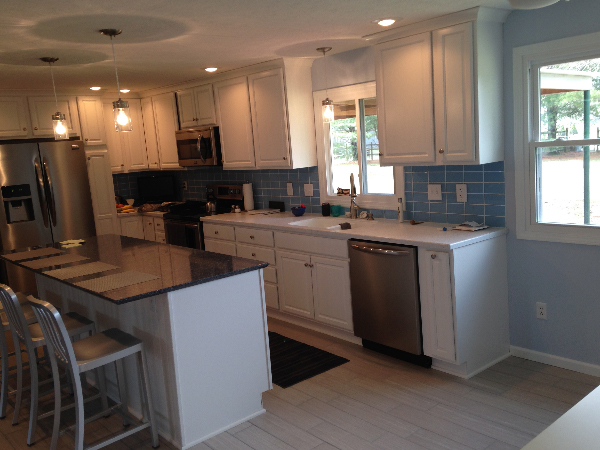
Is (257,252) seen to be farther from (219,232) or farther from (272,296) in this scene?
(219,232)

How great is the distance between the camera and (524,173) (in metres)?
3.39

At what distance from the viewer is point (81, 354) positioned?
259cm

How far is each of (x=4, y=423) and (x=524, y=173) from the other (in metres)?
3.57

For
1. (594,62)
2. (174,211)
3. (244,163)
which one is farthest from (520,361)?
(174,211)

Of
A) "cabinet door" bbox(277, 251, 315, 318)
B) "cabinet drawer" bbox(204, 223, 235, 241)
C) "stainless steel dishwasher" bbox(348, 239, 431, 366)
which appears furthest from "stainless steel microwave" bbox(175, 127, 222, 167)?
"stainless steel dishwasher" bbox(348, 239, 431, 366)

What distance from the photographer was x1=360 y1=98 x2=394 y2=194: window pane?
4.34 m

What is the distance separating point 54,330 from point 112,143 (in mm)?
4196

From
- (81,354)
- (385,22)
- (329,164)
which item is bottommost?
(81,354)

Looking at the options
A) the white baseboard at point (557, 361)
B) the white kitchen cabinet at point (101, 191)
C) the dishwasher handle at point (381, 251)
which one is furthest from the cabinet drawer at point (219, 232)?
the white baseboard at point (557, 361)

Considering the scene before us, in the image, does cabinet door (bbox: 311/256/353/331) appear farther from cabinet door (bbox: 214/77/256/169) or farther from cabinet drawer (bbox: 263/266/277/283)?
cabinet door (bbox: 214/77/256/169)

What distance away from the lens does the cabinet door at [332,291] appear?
390cm

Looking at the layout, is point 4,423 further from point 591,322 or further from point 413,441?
point 591,322

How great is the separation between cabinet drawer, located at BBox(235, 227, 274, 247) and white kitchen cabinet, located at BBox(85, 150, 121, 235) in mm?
1983

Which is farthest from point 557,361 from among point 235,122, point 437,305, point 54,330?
point 235,122
